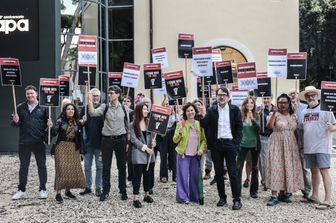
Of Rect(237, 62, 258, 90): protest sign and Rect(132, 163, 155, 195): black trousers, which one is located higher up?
Rect(237, 62, 258, 90): protest sign

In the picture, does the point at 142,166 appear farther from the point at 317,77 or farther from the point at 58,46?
the point at 317,77

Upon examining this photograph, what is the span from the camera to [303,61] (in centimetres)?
777

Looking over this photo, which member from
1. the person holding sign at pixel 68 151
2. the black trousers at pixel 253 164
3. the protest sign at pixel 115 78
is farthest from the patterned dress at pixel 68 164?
the protest sign at pixel 115 78

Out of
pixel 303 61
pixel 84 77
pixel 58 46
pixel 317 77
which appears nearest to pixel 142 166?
pixel 84 77

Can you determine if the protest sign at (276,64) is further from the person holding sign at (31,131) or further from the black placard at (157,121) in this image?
the person holding sign at (31,131)

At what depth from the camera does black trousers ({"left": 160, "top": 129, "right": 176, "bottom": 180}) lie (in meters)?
8.95

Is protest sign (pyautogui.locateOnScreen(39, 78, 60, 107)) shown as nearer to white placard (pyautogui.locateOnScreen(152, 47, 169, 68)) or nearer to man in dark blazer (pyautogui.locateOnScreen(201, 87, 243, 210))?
man in dark blazer (pyautogui.locateOnScreen(201, 87, 243, 210))

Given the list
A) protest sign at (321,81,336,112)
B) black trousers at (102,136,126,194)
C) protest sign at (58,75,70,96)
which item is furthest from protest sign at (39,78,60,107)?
protest sign at (321,81,336,112)

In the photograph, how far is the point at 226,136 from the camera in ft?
22.1

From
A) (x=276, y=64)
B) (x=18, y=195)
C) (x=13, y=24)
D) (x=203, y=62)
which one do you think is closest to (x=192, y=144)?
(x=203, y=62)

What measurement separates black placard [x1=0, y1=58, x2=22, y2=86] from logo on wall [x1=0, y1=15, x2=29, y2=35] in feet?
16.5

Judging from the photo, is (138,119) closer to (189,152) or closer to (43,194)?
(189,152)

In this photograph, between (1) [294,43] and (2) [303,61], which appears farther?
(1) [294,43]

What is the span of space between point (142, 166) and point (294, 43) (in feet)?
33.9
